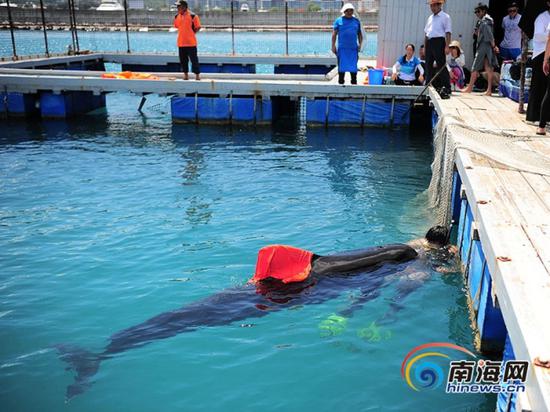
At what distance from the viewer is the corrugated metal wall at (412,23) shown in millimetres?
15711

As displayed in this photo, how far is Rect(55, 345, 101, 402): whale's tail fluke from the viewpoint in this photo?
488 centimetres

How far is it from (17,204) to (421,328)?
678 centimetres

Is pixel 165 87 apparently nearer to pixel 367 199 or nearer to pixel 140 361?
pixel 367 199

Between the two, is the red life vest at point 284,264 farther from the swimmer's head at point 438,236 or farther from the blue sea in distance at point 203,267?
the swimmer's head at point 438,236

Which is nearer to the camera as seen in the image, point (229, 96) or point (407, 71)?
point (407, 71)

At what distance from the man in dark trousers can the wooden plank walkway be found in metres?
3.94

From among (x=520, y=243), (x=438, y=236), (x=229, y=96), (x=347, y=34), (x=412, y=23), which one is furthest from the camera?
(x=412, y=23)

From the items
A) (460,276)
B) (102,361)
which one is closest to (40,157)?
(102,361)

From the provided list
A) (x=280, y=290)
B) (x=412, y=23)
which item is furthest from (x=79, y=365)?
(x=412, y=23)

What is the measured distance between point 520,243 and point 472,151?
9.72 ft

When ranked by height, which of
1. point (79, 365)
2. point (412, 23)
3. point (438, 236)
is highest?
point (412, 23)

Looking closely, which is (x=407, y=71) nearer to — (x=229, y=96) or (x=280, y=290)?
(x=229, y=96)

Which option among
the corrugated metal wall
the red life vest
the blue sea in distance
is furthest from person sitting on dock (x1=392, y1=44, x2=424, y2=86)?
the red life vest

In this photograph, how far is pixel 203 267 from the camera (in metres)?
7.20
